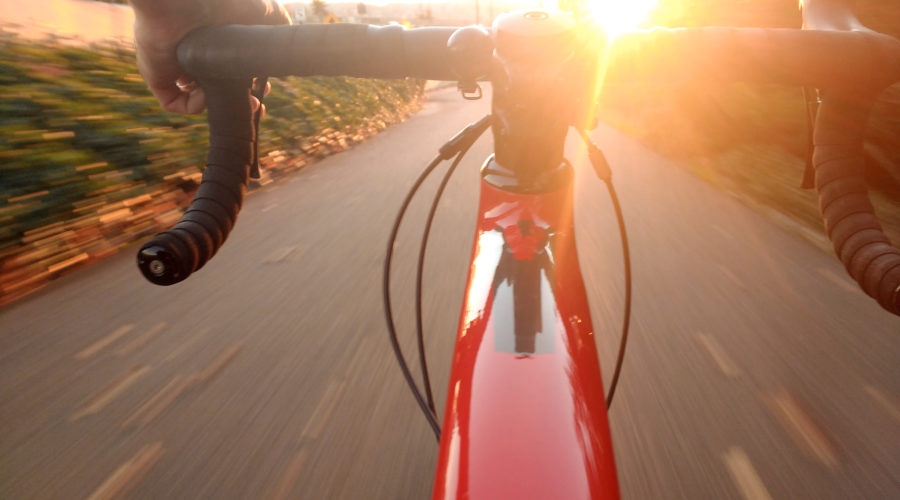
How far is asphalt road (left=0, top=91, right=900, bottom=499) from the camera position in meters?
2.05

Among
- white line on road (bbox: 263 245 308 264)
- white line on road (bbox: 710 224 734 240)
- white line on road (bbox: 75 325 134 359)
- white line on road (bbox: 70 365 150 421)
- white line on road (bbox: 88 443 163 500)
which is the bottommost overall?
white line on road (bbox: 710 224 734 240)

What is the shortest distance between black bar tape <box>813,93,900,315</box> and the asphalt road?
52.9 inches

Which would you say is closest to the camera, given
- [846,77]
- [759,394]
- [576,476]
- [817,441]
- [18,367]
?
[576,476]

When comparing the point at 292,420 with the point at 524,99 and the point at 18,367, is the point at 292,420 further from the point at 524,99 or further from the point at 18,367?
the point at 524,99

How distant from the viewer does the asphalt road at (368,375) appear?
6.73ft

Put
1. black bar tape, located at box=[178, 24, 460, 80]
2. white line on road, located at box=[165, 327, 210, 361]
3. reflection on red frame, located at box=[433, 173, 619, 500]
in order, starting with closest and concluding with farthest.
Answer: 1. reflection on red frame, located at box=[433, 173, 619, 500]
2. black bar tape, located at box=[178, 24, 460, 80]
3. white line on road, located at box=[165, 327, 210, 361]

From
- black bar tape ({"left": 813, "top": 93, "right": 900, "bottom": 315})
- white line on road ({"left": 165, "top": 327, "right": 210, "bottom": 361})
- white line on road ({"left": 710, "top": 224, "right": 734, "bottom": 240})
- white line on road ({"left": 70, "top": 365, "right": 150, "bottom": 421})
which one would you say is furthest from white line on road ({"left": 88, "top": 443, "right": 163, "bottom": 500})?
white line on road ({"left": 710, "top": 224, "right": 734, "bottom": 240})

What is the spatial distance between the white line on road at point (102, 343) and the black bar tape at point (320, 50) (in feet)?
8.04

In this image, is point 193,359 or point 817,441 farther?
point 193,359

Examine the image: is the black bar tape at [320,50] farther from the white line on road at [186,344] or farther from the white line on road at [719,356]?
the white line on road at [719,356]

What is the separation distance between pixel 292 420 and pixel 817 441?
7.64 feet

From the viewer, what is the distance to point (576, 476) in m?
0.71

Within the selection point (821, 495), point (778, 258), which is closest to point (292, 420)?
point (821, 495)

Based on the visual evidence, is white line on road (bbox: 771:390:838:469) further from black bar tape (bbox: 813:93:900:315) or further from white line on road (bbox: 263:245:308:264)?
white line on road (bbox: 263:245:308:264)
